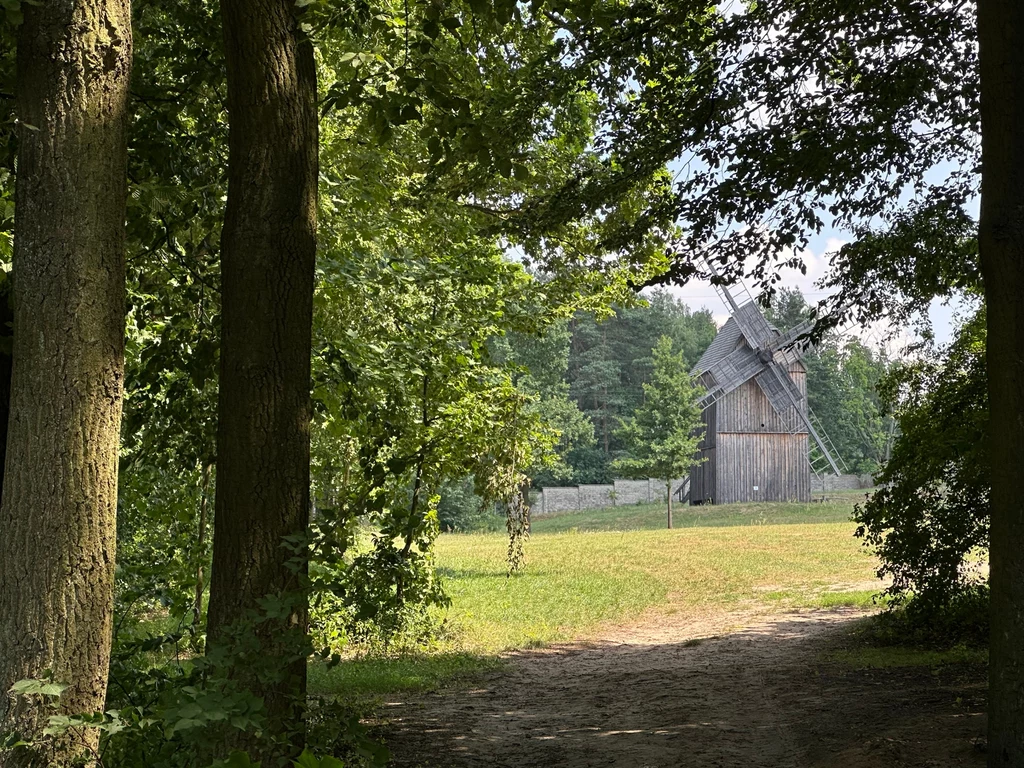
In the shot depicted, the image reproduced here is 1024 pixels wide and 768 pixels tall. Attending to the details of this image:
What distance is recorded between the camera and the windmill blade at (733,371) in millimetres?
48938

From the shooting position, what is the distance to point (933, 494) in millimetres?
10453

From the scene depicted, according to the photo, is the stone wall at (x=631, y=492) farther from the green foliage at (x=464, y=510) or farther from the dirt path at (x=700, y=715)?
the dirt path at (x=700, y=715)

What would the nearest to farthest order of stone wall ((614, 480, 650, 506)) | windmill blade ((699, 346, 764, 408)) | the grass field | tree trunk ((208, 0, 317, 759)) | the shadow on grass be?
1. tree trunk ((208, 0, 317, 759))
2. the shadow on grass
3. the grass field
4. windmill blade ((699, 346, 764, 408))
5. stone wall ((614, 480, 650, 506))

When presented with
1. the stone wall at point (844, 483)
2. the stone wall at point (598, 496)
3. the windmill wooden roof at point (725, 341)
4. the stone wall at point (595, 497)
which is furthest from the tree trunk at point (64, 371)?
the stone wall at point (844, 483)

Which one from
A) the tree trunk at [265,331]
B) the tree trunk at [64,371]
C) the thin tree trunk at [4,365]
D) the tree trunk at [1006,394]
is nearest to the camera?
the tree trunk at [64,371]

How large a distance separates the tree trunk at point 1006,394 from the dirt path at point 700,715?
980 mm

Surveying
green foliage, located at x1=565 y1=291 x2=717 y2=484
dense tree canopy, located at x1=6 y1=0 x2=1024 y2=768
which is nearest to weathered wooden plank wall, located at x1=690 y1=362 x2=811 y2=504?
green foliage, located at x1=565 y1=291 x2=717 y2=484

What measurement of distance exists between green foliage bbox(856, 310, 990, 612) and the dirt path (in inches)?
50.8

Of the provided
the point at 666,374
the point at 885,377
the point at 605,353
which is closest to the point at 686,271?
the point at 885,377

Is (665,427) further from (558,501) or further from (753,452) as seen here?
(558,501)

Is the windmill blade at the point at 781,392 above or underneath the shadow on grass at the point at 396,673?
above

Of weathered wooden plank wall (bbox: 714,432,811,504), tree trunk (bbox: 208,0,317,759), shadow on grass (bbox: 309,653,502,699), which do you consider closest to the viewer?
tree trunk (bbox: 208,0,317,759)

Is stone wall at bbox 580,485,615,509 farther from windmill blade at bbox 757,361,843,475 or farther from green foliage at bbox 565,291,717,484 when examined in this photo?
windmill blade at bbox 757,361,843,475

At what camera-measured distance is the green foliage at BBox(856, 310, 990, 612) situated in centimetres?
988
